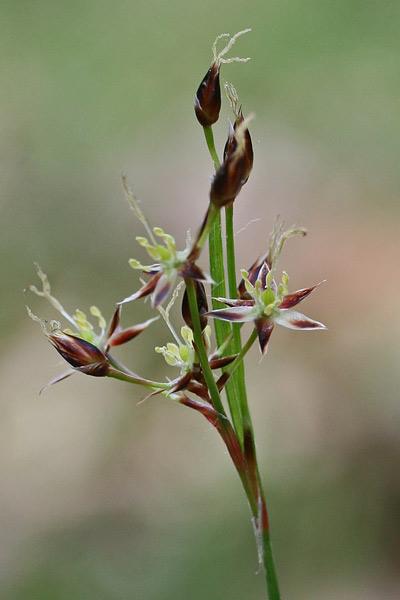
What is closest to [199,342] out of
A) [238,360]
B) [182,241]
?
[238,360]

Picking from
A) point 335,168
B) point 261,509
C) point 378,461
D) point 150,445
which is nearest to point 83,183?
point 335,168

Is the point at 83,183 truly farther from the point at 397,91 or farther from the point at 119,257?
the point at 397,91

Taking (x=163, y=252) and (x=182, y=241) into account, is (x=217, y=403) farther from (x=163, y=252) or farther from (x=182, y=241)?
(x=182, y=241)

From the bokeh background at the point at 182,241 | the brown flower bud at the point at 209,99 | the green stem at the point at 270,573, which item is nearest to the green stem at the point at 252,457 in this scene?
the green stem at the point at 270,573

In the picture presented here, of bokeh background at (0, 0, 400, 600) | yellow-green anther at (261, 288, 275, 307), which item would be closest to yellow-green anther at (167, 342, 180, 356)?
yellow-green anther at (261, 288, 275, 307)

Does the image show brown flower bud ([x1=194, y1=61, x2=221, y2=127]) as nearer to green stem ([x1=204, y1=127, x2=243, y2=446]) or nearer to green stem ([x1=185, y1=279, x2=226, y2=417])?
green stem ([x1=204, y1=127, x2=243, y2=446])

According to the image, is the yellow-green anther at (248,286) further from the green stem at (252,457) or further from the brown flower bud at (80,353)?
the brown flower bud at (80,353)
